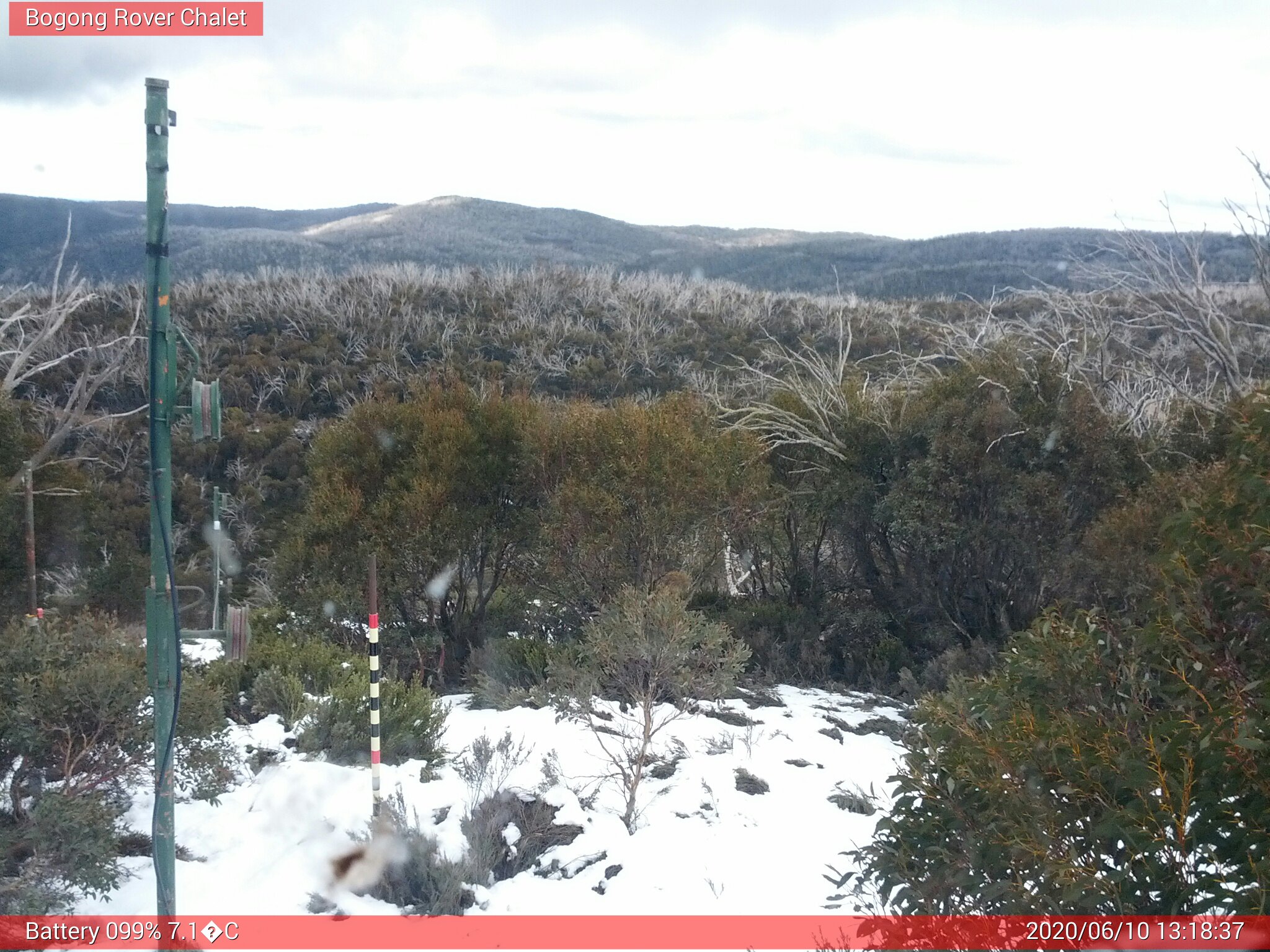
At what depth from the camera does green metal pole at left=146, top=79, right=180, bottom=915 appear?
3607 mm

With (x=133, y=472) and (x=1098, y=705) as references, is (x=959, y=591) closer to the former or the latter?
(x=1098, y=705)

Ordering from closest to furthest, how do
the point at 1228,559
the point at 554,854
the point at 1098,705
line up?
→ 1. the point at 1228,559
2. the point at 1098,705
3. the point at 554,854

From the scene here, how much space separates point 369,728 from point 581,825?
1577mm

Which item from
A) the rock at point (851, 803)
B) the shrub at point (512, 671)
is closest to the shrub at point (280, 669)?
the shrub at point (512, 671)

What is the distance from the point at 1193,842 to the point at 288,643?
300 inches

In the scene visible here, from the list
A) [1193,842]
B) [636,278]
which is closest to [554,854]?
[1193,842]

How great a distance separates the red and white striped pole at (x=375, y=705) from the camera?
16.7ft

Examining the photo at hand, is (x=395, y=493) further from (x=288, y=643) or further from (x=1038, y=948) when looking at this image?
(x=1038, y=948)

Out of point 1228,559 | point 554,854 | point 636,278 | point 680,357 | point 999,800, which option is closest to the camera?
point 1228,559

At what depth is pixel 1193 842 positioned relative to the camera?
6.93 ft

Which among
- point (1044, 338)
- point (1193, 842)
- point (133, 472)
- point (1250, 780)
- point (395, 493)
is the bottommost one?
point (133, 472)

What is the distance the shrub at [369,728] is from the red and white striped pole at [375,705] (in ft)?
2.17

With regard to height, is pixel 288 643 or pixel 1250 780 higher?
pixel 1250 780

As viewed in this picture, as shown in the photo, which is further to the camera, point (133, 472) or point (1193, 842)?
point (133, 472)
